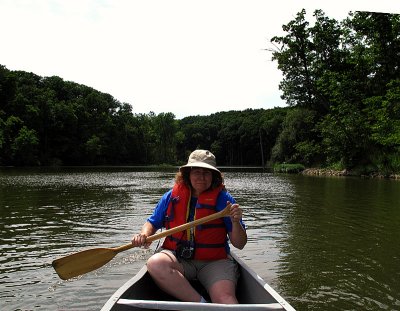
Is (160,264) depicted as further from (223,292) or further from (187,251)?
(223,292)

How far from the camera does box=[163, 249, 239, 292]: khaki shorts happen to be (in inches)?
137

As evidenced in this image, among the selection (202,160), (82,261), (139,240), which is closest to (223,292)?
(139,240)

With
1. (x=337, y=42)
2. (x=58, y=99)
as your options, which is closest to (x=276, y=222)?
(x=337, y=42)

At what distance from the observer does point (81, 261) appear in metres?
3.90

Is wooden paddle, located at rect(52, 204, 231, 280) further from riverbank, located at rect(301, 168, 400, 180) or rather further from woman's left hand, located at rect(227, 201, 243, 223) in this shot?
riverbank, located at rect(301, 168, 400, 180)

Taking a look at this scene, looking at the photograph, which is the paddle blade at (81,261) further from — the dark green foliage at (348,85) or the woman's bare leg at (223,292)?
the dark green foliage at (348,85)

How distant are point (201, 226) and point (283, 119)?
5452 cm

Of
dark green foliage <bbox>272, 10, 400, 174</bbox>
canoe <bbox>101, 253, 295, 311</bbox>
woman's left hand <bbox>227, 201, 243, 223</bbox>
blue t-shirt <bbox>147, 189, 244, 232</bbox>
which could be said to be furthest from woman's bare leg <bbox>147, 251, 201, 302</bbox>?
dark green foliage <bbox>272, 10, 400, 174</bbox>

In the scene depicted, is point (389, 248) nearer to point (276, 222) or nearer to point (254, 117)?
point (276, 222)

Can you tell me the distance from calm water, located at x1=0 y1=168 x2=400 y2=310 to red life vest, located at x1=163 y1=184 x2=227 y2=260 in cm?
114

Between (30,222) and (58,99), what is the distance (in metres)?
64.5

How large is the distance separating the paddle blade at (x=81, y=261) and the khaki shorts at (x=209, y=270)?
27.7 inches

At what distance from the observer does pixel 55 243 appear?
22.3ft

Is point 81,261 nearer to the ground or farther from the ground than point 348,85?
nearer to the ground
